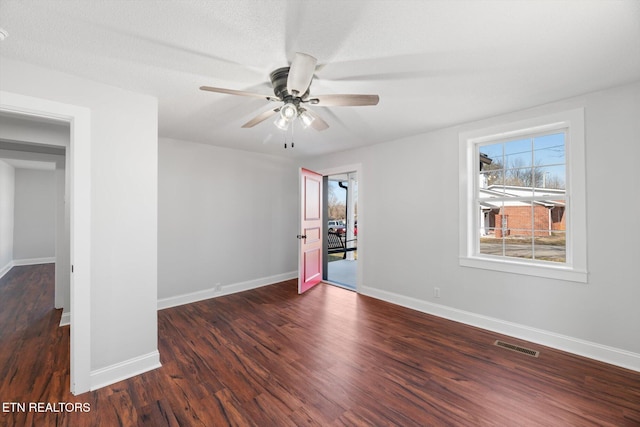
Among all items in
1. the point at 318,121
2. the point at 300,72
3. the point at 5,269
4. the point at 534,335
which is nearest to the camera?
the point at 300,72

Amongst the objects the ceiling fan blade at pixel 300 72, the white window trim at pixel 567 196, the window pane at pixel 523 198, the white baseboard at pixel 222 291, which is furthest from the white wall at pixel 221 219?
the window pane at pixel 523 198

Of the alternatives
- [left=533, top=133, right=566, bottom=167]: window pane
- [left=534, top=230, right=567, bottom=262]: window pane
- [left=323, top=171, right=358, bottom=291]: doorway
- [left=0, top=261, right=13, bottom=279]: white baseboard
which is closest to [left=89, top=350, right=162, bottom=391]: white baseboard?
[left=534, top=230, right=567, bottom=262]: window pane

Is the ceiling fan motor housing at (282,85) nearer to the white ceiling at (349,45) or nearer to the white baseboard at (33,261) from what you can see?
the white ceiling at (349,45)

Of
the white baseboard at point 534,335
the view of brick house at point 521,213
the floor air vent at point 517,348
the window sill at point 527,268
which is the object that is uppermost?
the view of brick house at point 521,213

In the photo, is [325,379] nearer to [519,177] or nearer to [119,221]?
[119,221]

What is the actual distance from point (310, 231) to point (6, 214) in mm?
7086

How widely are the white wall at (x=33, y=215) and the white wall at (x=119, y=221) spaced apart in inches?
289

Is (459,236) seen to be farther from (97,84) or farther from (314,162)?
(97,84)

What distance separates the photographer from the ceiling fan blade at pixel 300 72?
148cm

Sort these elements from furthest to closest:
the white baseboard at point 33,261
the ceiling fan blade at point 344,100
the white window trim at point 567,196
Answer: the white baseboard at point 33,261 → the white window trim at point 567,196 → the ceiling fan blade at point 344,100

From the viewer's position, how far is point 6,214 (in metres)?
6.06

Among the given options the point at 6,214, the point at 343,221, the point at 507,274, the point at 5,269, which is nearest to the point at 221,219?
the point at 507,274

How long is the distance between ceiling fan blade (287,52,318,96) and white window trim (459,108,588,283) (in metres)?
2.42

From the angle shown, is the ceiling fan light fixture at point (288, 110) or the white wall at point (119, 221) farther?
the white wall at point (119, 221)
